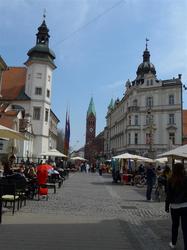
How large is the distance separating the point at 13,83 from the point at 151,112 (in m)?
30.6

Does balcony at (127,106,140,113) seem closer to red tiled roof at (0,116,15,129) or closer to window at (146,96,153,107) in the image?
window at (146,96,153,107)

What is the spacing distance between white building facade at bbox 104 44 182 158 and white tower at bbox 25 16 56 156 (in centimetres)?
2404

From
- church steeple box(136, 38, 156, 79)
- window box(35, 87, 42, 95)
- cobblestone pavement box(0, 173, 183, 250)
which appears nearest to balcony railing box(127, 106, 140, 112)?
church steeple box(136, 38, 156, 79)

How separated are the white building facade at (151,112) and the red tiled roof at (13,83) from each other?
26384 mm

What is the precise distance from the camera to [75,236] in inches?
341

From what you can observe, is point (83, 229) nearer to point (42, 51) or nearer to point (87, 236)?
point (87, 236)

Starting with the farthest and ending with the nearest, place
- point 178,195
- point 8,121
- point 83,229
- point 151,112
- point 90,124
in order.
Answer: point 90,124 → point 151,112 → point 8,121 → point 83,229 → point 178,195

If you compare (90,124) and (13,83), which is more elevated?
(90,124)

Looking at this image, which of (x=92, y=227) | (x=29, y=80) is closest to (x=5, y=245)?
(x=92, y=227)

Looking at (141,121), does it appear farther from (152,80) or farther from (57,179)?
(57,179)

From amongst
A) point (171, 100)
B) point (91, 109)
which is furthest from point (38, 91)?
point (91, 109)

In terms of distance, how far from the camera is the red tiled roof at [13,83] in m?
62.1

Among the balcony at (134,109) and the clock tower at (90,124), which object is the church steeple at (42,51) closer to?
the balcony at (134,109)

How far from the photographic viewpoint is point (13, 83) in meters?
64.5
